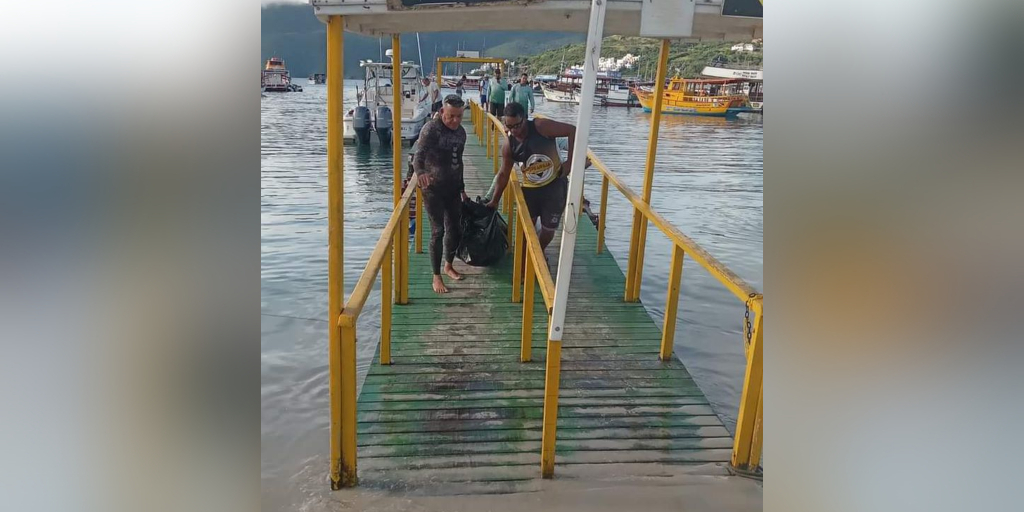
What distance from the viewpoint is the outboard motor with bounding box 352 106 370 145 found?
23.2 meters

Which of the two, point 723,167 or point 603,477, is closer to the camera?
point 603,477

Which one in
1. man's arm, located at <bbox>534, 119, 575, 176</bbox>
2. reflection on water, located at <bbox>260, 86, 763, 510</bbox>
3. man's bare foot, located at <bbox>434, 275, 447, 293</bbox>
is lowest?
reflection on water, located at <bbox>260, 86, 763, 510</bbox>

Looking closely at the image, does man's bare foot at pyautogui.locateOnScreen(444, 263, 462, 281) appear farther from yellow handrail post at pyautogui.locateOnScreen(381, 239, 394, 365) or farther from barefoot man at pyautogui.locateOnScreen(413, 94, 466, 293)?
yellow handrail post at pyautogui.locateOnScreen(381, 239, 394, 365)

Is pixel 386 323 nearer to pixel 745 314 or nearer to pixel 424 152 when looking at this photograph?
pixel 424 152

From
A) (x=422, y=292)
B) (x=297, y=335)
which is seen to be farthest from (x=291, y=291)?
(x=422, y=292)

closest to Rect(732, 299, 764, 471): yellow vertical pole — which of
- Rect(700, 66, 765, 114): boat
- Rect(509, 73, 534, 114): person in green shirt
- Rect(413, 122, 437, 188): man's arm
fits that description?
Rect(413, 122, 437, 188): man's arm

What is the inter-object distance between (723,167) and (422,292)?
15.7 m

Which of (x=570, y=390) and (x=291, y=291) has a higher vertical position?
(x=570, y=390)

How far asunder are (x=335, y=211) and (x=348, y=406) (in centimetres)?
88

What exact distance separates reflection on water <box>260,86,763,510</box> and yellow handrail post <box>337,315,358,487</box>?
0.18m

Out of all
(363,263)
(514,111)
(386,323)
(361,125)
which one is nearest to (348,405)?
(386,323)
